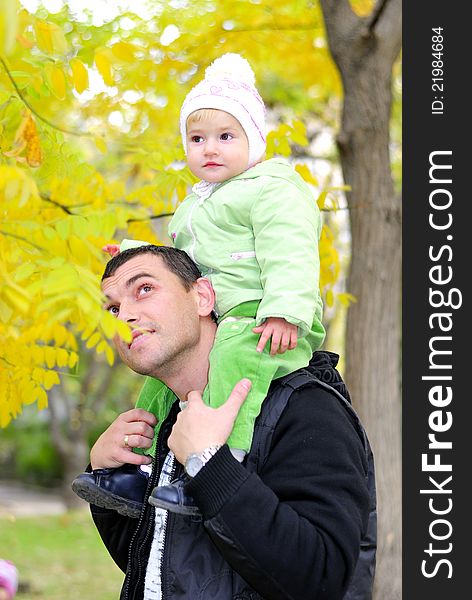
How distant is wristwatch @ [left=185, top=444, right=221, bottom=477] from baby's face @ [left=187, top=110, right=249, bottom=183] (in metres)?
0.93

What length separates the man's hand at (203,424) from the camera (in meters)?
2.06

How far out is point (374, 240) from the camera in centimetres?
496

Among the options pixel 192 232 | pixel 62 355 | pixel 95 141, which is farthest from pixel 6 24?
pixel 95 141

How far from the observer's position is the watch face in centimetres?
202

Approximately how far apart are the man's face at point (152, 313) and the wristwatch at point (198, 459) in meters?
0.30

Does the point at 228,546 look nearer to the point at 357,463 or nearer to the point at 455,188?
the point at 357,463

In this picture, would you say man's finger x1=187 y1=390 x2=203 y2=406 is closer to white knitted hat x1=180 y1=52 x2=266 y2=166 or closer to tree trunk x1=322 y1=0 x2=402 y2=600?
white knitted hat x1=180 y1=52 x2=266 y2=166

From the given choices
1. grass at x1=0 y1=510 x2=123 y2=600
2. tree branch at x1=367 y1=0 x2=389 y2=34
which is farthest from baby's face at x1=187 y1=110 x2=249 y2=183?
grass at x1=0 y1=510 x2=123 y2=600

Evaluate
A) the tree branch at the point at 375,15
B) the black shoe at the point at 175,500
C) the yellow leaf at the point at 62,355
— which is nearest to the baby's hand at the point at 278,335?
the black shoe at the point at 175,500

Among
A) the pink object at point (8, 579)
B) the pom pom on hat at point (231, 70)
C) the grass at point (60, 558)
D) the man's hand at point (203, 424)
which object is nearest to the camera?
the man's hand at point (203, 424)

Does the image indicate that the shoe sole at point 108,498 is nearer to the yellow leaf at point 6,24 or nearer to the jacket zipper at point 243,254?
the jacket zipper at point 243,254

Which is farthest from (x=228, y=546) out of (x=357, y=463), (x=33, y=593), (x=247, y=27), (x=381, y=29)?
(x=33, y=593)

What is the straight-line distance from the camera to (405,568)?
479 centimetres

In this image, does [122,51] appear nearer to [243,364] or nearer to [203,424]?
[243,364]
